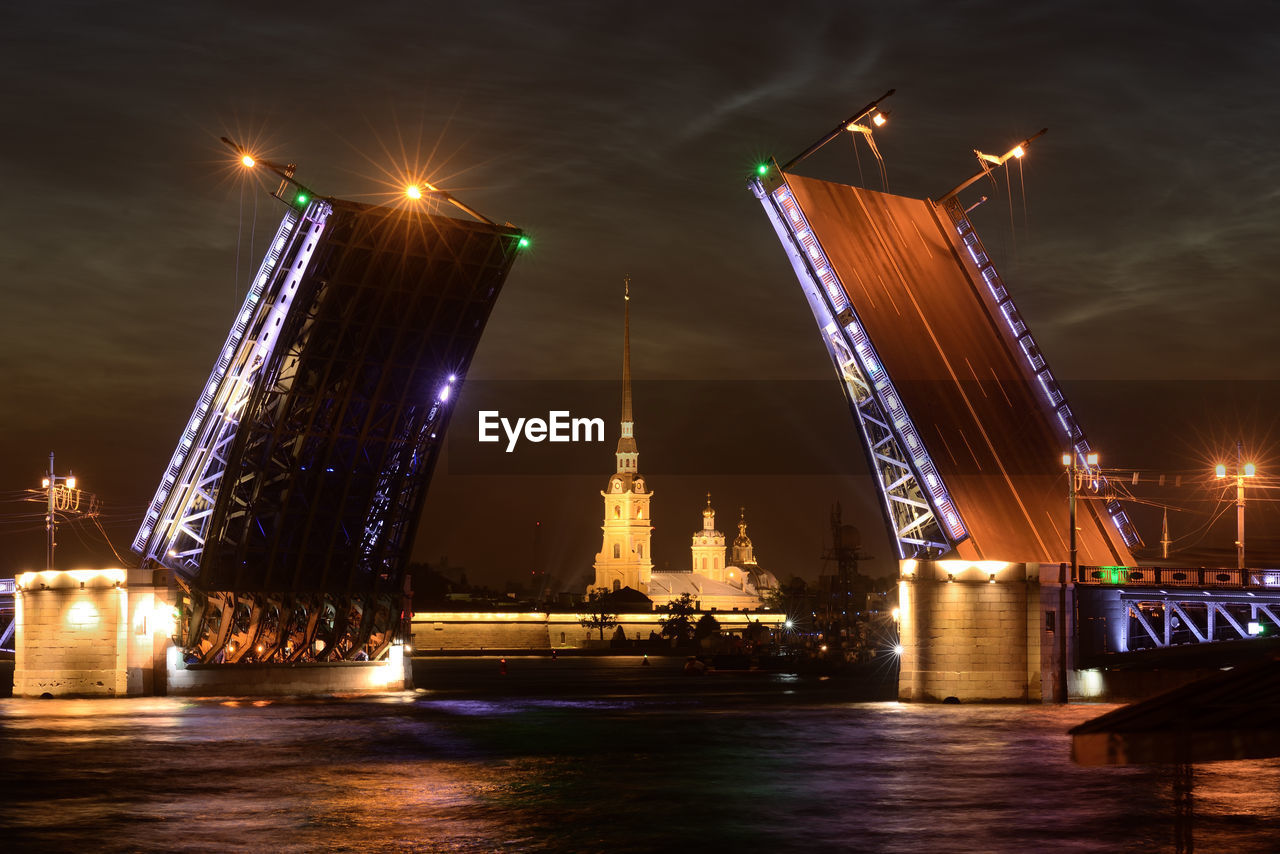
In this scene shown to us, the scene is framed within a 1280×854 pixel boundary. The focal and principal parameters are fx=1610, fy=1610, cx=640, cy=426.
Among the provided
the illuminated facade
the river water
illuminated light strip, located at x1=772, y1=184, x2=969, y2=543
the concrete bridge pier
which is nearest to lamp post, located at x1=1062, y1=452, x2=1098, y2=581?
the concrete bridge pier

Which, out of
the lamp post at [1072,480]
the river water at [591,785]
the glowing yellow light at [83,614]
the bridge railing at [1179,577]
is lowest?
the river water at [591,785]

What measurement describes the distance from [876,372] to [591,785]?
86.1 ft

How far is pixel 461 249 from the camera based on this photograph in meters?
47.2

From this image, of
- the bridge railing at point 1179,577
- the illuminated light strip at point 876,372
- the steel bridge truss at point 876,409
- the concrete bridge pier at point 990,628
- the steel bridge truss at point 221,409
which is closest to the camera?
the steel bridge truss at point 221,409

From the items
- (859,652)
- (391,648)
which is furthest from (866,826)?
(859,652)

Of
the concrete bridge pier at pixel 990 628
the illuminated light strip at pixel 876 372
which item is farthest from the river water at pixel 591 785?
the illuminated light strip at pixel 876 372

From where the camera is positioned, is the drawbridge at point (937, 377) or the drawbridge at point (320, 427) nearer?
the drawbridge at point (320, 427)

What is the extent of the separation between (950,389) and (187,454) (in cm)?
2442

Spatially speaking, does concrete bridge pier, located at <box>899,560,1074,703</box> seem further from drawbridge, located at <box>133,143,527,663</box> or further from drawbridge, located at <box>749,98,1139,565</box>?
drawbridge, located at <box>133,143,527,663</box>

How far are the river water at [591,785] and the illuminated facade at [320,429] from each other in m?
6.50

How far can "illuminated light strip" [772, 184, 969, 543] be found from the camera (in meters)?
50.2

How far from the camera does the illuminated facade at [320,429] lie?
1821 inches

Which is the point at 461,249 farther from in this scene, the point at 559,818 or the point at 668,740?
the point at 559,818

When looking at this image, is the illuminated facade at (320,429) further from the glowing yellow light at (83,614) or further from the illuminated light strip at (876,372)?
the illuminated light strip at (876,372)
